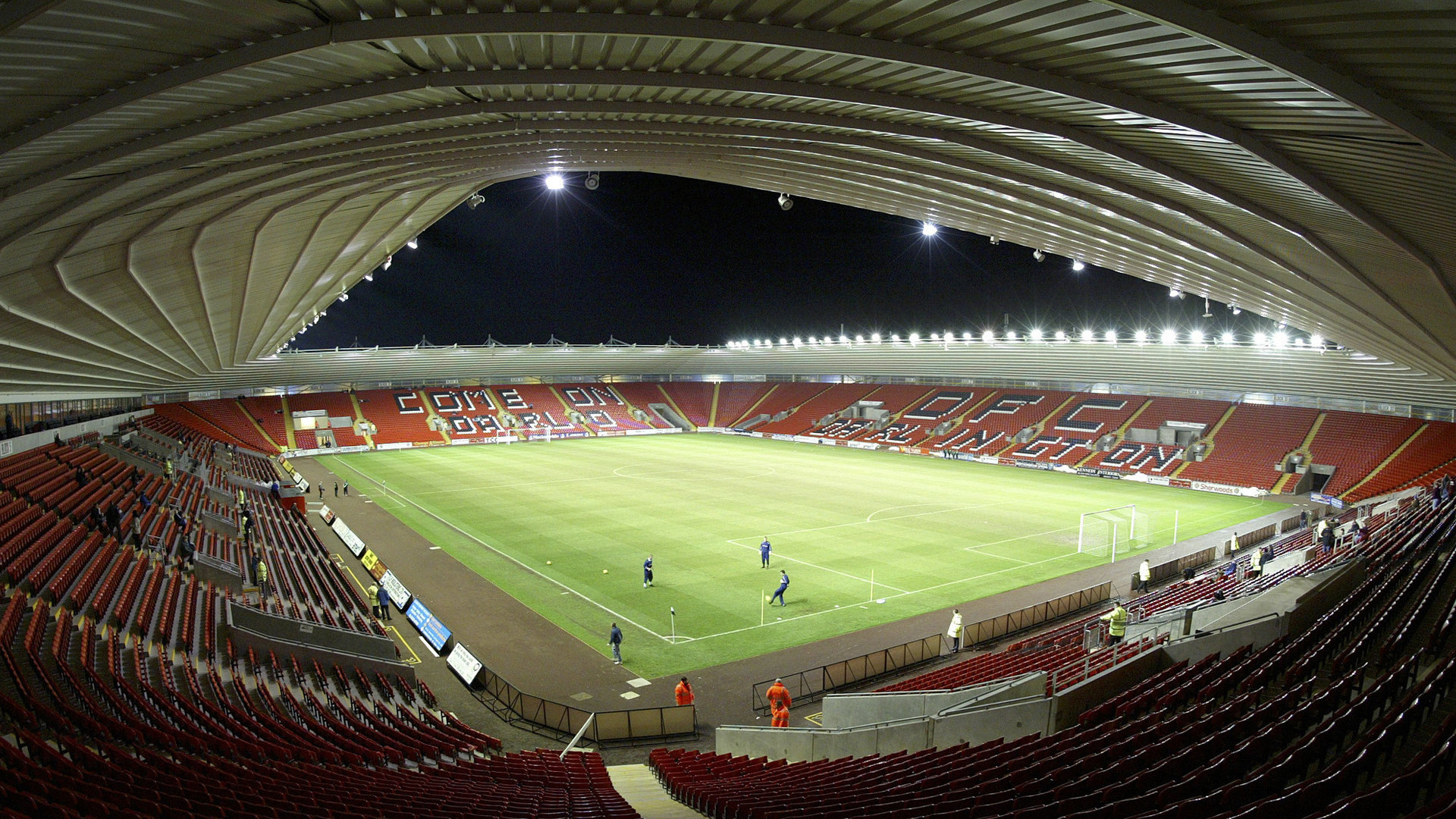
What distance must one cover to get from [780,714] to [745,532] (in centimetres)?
1801

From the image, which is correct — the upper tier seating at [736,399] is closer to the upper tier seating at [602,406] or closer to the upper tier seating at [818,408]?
the upper tier seating at [818,408]

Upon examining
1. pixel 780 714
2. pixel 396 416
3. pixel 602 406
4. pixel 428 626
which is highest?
pixel 602 406

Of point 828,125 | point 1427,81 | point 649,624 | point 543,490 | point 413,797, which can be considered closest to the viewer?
point 1427,81

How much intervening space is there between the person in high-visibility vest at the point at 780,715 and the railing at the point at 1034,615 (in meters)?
7.07

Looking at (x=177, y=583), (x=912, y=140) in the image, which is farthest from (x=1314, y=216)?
(x=177, y=583)

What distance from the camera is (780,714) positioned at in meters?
14.7

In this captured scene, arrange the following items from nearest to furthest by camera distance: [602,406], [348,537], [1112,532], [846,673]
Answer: [846,673], [348,537], [1112,532], [602,406]

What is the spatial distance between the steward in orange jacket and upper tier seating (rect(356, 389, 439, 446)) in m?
60.6

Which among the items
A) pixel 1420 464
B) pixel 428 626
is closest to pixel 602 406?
pixel 428 626

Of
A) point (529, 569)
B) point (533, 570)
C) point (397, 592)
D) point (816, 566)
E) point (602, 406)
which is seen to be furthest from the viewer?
point (602, 406)

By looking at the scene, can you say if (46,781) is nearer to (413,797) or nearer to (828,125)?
(413,797)

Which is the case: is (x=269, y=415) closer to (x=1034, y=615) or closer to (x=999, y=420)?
(x=999, y=420)

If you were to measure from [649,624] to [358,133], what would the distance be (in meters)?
14.9

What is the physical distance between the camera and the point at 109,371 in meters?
35.0
